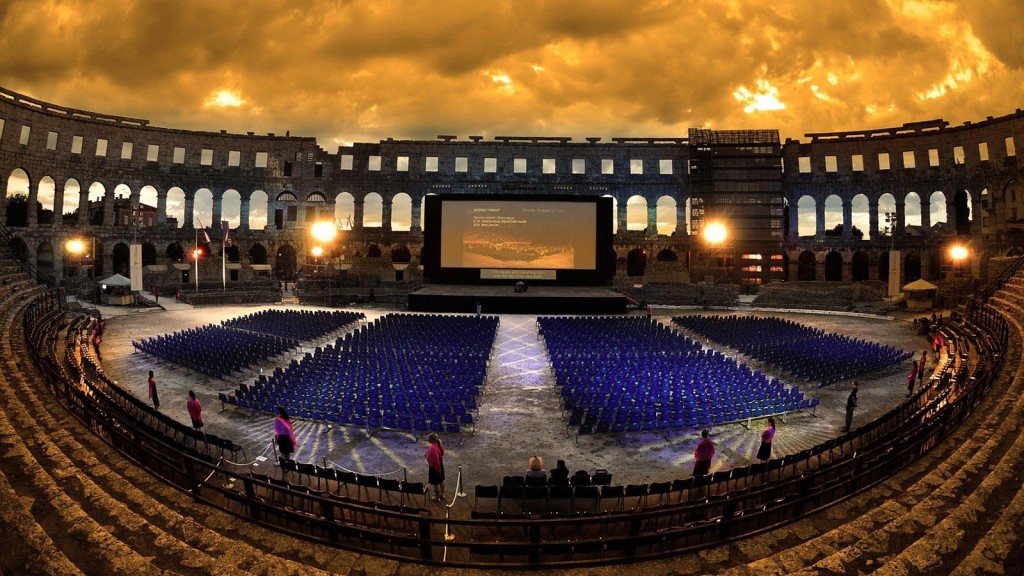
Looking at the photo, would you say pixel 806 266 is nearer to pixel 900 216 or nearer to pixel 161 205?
pixel 900 216

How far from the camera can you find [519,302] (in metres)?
38.6

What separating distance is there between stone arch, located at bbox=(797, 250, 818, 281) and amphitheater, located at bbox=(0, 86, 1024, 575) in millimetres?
352

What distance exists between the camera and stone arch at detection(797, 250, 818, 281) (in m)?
55.2

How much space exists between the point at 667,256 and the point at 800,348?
118 ft

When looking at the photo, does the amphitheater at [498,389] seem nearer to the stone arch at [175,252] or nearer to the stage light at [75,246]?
the stone arch at [175,252]

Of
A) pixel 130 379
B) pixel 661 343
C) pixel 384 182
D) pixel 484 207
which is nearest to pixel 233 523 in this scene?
pixel 130 379

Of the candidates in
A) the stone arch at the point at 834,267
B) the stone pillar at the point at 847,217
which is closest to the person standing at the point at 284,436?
the stone pillar at the point at 847,217

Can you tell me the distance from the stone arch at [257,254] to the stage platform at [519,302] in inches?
1099

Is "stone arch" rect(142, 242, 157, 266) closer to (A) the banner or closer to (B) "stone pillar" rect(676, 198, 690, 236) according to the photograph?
(A) the banner

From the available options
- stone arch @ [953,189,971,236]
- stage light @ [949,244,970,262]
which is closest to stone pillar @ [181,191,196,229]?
stage light @ [949,244,970,262]

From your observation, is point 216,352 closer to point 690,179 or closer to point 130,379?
point 130,379

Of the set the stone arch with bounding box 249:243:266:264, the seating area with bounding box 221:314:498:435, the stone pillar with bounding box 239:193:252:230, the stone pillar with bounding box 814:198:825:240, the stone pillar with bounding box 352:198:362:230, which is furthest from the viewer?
the stone pillar with bounding box 352:198:362:230

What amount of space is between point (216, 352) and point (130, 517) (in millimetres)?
15033

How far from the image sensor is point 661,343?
2409cm
